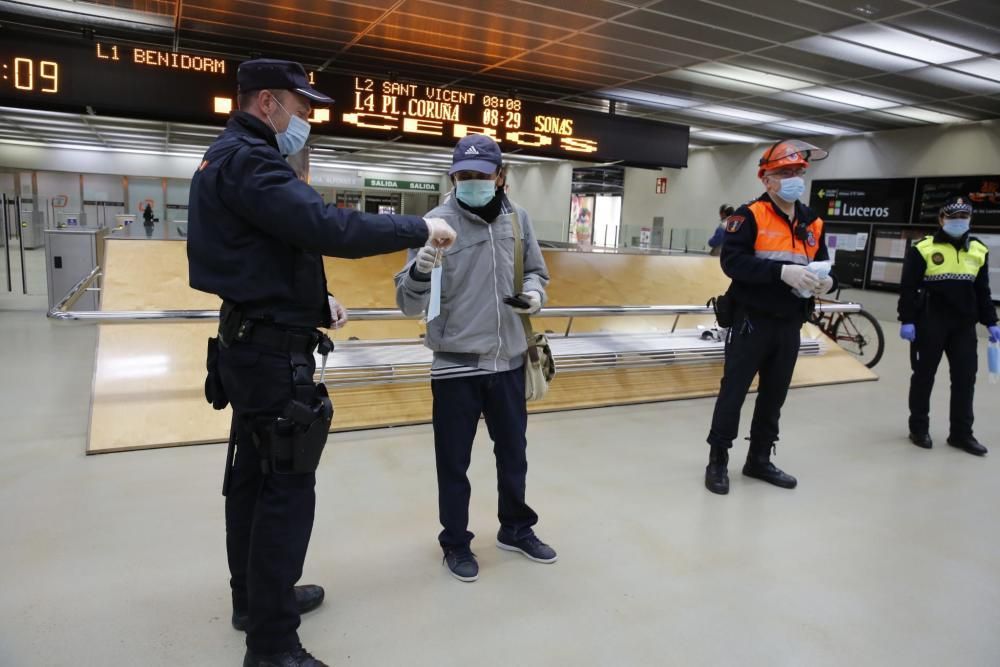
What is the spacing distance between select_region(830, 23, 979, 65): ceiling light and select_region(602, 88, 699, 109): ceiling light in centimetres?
298

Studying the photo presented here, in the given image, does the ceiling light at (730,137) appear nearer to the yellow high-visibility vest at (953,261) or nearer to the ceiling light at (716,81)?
the ceiling light at (716,81)

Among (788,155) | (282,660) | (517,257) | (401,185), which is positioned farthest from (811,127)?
(401,185)

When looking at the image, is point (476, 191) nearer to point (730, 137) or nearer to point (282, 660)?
point (282, 660)

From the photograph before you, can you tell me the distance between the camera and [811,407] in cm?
509

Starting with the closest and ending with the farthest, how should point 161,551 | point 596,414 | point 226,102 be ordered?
1. point 161,551
2. point 596,414
3. point 226,102

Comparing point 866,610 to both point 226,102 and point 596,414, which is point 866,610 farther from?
point 226,102

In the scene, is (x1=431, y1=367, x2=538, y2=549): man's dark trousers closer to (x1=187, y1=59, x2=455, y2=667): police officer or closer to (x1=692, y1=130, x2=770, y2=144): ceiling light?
(x1=187, y1=59, x2=455, y2=667): police officer

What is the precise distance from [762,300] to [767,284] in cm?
8

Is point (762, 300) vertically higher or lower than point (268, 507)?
higher

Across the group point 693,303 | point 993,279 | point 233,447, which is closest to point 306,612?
point 233,447

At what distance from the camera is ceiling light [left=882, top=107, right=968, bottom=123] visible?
360 inches

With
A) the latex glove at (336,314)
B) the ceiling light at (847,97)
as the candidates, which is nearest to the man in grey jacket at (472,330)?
the latex glove at (336,314)

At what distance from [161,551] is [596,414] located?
9.47 ft

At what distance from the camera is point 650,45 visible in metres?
6.35
